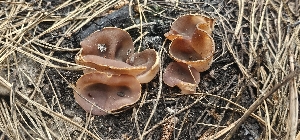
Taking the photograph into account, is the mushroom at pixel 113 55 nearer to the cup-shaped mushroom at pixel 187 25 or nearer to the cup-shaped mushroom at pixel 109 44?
the cup-shaped mushroom at pixel 109 44

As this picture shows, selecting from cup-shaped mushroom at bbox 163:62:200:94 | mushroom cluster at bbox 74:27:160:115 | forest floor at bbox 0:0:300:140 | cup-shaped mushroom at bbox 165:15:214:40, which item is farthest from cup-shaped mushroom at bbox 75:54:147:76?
cup-shaped mushroom at bbox 165:15:214:40

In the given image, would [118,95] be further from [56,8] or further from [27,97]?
[56,8]

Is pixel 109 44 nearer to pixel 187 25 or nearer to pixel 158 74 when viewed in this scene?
pixel 158 74

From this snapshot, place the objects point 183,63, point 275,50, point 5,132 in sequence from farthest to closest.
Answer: point 275,50
point 183,63
point 5,132

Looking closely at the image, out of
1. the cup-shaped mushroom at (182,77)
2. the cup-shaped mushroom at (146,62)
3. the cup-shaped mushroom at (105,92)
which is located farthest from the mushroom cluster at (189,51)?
the cup-shaped mushroom at (105,92)

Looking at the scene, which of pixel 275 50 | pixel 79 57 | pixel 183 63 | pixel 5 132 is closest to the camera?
pixel 5 132

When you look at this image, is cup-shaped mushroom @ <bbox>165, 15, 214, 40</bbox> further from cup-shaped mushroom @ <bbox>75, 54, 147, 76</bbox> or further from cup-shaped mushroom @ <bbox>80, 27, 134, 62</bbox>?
cup-shaped mushroom @ <bbox>75, 54, 147, 76</bbox>

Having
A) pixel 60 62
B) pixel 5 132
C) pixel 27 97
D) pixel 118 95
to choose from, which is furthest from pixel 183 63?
pixel 5 132
